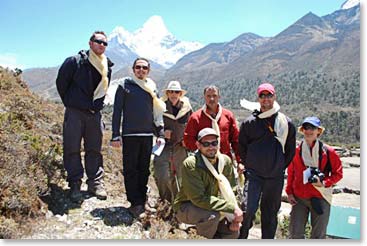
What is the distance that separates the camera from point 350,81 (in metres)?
140

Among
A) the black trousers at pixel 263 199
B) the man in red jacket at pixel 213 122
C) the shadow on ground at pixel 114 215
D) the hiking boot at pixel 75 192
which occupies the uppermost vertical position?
the man in red jacket at pixel 213 122

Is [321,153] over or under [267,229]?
over

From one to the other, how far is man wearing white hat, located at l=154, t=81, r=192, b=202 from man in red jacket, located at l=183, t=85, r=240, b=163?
0.44m

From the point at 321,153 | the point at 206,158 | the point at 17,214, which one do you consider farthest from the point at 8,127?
the point at 321,153

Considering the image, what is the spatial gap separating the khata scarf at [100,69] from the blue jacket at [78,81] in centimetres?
5

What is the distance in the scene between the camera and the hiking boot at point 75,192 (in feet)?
18.0

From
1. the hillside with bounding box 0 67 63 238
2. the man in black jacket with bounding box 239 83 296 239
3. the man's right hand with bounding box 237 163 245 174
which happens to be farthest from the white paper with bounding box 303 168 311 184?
the hillside with bounding box 0 67 63 238

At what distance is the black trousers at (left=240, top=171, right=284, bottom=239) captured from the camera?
477cm

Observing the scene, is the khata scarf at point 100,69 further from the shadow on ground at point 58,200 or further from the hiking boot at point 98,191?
the shadow on ground at point 58,200

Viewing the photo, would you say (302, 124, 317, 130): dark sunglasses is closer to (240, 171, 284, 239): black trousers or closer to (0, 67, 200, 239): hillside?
(240, 171, 284, 239): black trousers

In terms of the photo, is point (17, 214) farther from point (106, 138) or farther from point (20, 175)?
point (106, 138)

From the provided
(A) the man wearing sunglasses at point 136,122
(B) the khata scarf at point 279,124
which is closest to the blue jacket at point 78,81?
(A) the man wearing sunglasses at point 136,122

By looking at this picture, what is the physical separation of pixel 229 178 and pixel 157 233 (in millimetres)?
1027

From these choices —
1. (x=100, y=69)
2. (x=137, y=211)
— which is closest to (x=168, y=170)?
(x=137, y=211)
